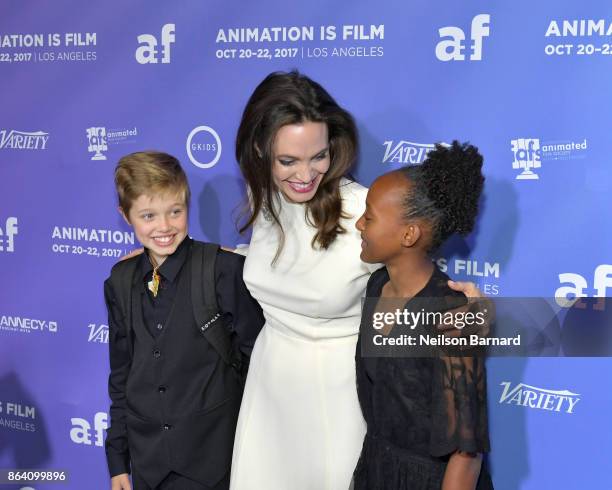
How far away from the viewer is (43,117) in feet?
9.07

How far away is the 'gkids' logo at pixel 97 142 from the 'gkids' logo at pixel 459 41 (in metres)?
1.23

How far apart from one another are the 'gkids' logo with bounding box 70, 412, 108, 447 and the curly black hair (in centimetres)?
176

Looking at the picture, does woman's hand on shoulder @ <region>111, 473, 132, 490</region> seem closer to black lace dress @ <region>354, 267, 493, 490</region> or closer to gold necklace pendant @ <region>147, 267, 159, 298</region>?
gold necklace pendant @ <region>147, 267, 159, 298</region>

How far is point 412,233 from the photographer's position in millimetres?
1676

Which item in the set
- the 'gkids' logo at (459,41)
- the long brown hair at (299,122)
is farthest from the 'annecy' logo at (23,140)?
the 'gkids' logo at (459,41)

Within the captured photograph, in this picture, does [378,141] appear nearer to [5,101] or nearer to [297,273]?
[297,273]

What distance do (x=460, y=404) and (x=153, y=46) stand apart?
1625 millimetres

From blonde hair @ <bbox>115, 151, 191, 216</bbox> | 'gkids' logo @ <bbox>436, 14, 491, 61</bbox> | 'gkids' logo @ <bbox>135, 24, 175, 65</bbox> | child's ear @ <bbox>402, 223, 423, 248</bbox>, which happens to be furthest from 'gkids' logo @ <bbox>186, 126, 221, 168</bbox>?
child's ear @ <bbox>402, 223, 423, 248</bbox>

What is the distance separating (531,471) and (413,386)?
86cm

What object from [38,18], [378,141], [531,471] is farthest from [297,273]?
[38,18]

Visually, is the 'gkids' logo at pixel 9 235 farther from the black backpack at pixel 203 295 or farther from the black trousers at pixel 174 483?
the black trousers at pixel 174 483

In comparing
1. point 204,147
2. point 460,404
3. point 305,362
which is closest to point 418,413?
point 460,404

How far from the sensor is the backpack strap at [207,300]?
203cm

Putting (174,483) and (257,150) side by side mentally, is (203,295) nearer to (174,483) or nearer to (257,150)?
(257,150)
